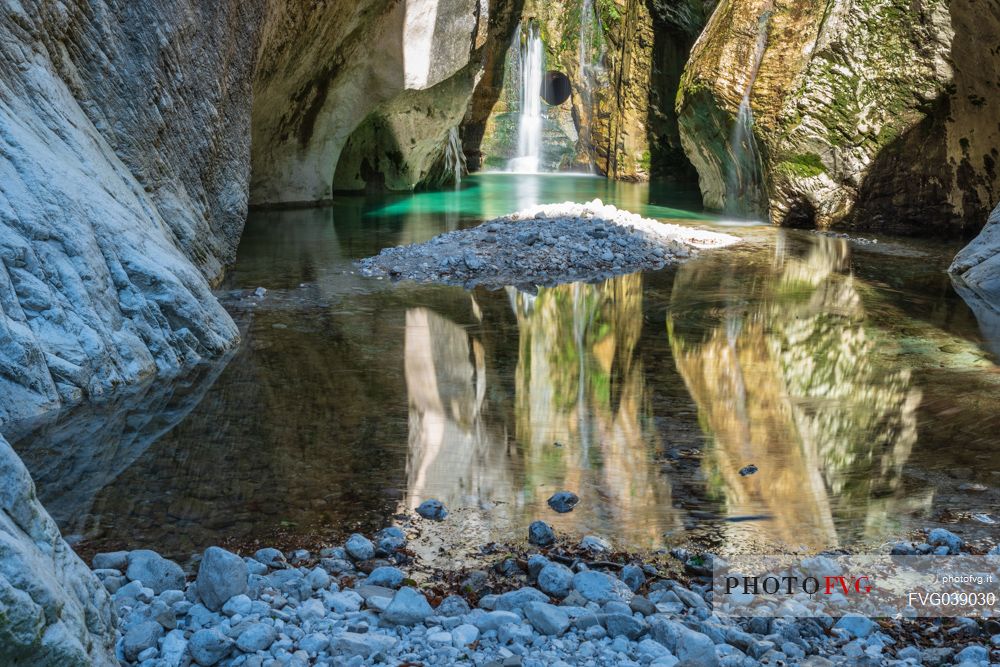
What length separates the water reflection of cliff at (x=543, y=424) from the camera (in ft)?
13.0

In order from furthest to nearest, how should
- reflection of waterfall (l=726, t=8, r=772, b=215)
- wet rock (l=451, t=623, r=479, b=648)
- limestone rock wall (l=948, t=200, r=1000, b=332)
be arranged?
reflection of waterfall (l=726, t=8, r=772, b=215) < limestone rock wall (l=948, t=200, r=1000, b=332) < wet rock (l=451, t=623, r=479, b=648)

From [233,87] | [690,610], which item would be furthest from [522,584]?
[233,87]

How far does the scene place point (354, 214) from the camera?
1538 centimetres

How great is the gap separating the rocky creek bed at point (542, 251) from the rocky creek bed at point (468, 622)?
6.27 metres

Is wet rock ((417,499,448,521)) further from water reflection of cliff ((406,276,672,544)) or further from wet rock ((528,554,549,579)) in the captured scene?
wet rock ((528,554,549,579))

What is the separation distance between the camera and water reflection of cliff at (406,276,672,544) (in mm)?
3971

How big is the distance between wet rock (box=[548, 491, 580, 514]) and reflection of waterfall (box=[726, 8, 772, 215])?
11736 mm

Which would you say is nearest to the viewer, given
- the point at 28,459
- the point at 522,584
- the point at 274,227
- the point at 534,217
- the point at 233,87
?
the point at 522,584

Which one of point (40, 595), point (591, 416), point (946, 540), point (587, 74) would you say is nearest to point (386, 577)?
point (40, 595)

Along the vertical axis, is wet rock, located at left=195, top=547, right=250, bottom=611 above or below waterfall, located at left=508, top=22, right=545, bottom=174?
below

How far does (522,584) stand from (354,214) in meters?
12.8

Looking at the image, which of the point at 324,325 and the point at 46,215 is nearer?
the point at 46,215

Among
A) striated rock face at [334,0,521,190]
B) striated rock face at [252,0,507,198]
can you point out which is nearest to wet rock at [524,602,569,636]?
striated rock face at [252,0,507,198]

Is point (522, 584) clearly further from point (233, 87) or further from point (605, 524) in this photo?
point (233, 87)
